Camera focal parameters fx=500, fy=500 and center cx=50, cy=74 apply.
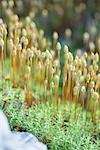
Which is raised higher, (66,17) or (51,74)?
(66,17)

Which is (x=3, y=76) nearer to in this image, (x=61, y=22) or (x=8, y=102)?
(x=8, y=102)

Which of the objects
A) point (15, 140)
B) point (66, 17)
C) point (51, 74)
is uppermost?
point (66, 17)

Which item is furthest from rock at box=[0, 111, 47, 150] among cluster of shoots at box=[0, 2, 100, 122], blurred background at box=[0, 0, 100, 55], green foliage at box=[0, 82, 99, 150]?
blurred background at box=[0, 0, 100, 55]

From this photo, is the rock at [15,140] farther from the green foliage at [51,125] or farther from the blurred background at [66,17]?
the blurred background at [66,17]

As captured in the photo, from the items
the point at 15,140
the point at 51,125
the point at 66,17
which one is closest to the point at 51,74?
the point at 51,125

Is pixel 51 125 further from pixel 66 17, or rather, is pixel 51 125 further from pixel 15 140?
pixel 66 17

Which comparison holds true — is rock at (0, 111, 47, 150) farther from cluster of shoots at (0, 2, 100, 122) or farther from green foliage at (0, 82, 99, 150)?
cluster of shoots at (0, 2, 100, 122)
